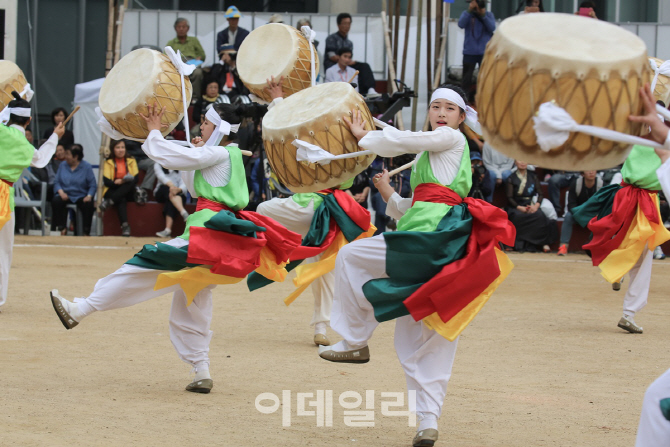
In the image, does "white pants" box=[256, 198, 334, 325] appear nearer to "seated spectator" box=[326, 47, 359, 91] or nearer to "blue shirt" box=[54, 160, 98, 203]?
"seated spectator" box=[326, 47, 359, 91]

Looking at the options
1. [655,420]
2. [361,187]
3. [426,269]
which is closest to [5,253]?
[361,187]

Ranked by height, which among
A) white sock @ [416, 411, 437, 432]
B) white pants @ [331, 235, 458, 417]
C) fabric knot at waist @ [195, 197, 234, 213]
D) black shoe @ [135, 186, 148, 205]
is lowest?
black shoe @ [135, 186, 148, 205]

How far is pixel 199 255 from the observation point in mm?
5027

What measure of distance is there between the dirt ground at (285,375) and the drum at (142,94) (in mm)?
1525

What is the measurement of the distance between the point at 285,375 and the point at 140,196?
824 centimetres

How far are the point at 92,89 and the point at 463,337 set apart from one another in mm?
8949

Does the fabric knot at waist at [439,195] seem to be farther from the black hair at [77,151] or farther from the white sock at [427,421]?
the black hair at [77,151]

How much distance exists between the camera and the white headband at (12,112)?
24.7ft

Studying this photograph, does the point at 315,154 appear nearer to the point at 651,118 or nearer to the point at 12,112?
the point at 651,118

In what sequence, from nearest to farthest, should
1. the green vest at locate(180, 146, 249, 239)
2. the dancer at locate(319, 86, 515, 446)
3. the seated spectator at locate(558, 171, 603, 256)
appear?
the dancer at locate(319, 86, 515, 446) → the green vest at locate(180, 146, 249, 239) → the seated spectator at locate(558, 171, 603, 256)

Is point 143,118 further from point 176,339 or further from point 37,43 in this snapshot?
point 37,43

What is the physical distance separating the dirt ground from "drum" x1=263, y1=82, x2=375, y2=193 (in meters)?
1.25

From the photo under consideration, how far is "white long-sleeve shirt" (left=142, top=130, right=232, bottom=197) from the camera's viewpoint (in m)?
5.16

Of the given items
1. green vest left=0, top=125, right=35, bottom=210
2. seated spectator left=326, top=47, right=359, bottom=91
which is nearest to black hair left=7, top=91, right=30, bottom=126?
green vest left=0, top=125, right=35, bottom=210
